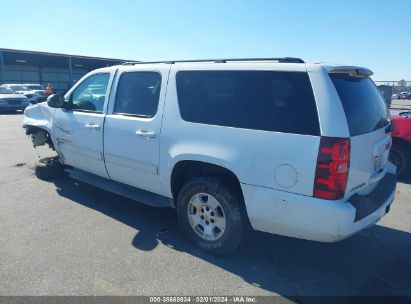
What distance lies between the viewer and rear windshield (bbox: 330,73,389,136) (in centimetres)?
287

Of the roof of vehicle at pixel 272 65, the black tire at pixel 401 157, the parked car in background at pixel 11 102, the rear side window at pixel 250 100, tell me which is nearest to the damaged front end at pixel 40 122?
the roof of vehicle at pixel 272 65

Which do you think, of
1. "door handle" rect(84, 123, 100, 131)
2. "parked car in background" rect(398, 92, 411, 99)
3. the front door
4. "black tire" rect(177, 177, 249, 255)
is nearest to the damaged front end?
the front door

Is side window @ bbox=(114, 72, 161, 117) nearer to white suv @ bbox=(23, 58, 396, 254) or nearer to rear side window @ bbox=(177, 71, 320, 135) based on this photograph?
white suv @ bbox=(23, 58, 396, 254)

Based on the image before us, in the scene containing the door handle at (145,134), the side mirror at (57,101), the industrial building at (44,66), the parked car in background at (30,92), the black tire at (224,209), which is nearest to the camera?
the black tire at (224,209)

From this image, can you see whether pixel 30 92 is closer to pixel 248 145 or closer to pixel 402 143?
pixel 402 143

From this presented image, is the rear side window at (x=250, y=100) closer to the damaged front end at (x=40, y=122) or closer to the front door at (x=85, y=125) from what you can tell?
the front door at (x=85, y=125)

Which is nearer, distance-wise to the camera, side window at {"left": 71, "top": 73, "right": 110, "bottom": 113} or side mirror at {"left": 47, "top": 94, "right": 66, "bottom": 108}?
side window at {"left": 71, "top": 73, "right": 110, "bottom": 113}

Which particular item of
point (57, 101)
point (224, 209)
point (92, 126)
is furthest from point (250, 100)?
point (57, 101)

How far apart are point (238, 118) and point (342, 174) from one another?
1.04m

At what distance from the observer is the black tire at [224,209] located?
3.29 m

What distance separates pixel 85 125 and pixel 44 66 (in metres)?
49.8

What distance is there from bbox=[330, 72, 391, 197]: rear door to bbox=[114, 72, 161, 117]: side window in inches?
77.5

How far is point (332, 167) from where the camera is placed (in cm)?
269

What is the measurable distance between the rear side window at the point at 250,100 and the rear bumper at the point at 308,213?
59 cm
